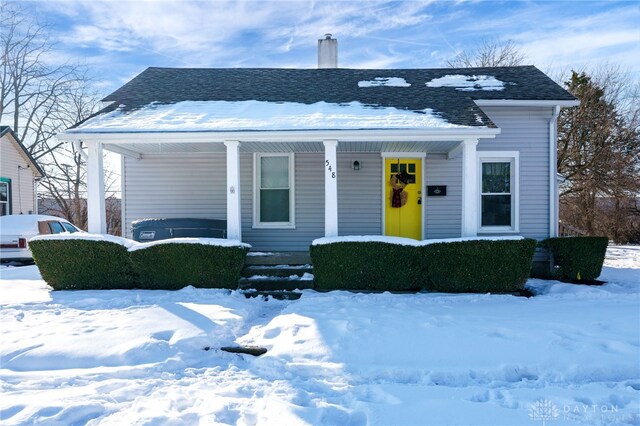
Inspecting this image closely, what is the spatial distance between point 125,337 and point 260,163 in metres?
5.55

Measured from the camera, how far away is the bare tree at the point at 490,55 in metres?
23.8

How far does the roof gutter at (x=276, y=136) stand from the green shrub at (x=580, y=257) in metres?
→ 3.12

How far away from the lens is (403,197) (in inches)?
368

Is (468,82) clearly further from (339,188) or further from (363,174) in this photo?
(339,188)

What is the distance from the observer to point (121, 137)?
294 inches

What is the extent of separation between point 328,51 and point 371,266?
7906mm

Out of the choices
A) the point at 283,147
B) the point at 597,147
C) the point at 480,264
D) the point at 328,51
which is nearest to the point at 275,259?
the point at 283,147

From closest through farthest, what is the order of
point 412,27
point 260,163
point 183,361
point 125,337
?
point 183,361 < point 125,337 < point 260,163 < point 412,27

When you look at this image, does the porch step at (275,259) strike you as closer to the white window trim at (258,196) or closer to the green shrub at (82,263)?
the white window trim at (258,196)

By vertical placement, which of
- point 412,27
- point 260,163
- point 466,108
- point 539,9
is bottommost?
point 260,163

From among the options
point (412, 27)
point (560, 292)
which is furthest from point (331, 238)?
point (412, 27)

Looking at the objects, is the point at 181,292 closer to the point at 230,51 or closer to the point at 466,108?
the point at 466,108

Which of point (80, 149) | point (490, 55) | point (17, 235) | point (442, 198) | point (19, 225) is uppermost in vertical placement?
point (490, 55)

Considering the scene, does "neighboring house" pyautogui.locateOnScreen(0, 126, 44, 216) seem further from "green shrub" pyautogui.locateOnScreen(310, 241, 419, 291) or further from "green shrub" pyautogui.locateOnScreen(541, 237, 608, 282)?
"green shrub" pyautogui.locateOnScreen(541, 237, 608, 282)
